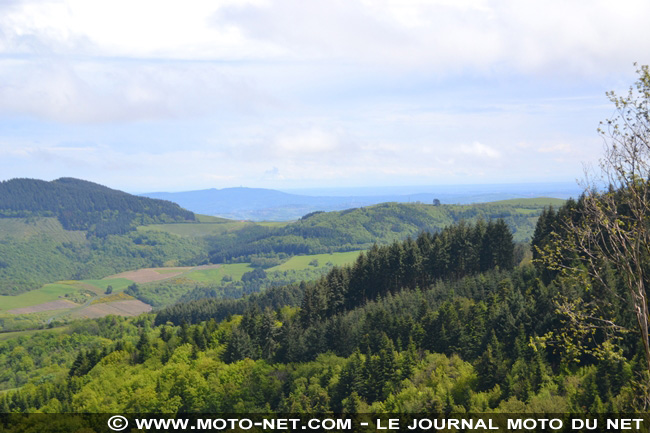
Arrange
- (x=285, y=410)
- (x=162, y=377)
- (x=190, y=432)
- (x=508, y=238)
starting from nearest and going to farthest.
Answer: (x=285, y=410) < (x=190, y=432) < (x=162, y=377) < (x=508, y=238)

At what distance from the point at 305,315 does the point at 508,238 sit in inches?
1936

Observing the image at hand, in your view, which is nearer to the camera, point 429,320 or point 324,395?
point 324,395

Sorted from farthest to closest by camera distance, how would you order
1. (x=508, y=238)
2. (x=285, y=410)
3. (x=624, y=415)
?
(x=508, y=238)
(x=285, y=410)
(x=624, y=415)

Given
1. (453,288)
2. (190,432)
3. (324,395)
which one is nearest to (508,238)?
(453,288)

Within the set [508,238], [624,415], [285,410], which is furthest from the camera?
[508,238]

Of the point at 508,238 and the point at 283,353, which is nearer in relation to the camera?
the point at 283,353

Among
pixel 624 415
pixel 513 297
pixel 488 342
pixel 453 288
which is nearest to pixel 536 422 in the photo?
pixel 624 415

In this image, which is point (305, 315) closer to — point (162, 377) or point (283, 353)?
point (283, 353)

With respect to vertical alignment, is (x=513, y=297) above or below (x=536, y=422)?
above

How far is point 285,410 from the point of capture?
85938 millimetres

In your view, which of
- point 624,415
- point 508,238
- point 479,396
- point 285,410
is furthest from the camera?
point 508,238

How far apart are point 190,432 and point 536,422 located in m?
61.0

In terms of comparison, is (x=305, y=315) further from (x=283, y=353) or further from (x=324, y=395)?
(x=324, y=395)

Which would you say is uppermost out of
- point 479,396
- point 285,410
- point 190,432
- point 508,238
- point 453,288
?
point 508,238
